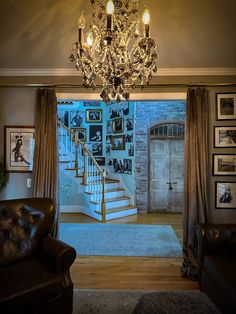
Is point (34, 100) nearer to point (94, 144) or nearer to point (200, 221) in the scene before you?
point (200, 221)

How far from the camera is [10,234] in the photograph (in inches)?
96.1

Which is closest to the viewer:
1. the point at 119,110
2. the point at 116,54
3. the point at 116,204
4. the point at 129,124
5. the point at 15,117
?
the point at 116,54

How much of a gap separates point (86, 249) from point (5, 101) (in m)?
2.74

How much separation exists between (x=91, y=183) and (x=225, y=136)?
12.8 feet

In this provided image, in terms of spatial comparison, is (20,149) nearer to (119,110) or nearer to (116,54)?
(116,54)

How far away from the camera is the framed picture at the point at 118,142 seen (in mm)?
7031

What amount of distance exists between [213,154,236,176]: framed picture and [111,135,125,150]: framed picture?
390 centimetres

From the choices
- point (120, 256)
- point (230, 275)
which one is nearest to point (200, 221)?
point (230, 275)

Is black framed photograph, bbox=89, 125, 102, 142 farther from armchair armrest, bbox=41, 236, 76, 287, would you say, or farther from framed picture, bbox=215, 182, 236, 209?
armchair armrest, bbox=41, 236, 76, 287

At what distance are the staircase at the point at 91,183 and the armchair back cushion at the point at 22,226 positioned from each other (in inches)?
119

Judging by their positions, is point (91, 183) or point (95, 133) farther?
point (95, 133)

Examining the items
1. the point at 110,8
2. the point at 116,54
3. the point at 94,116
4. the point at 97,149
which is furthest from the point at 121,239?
Answer: the point at 94,116

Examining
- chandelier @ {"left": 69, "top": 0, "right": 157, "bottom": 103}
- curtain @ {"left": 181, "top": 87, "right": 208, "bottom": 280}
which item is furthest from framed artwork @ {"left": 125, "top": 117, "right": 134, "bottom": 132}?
chandelier @ {"left": 69, "top": 0, "right": 157, "bottom": 103}

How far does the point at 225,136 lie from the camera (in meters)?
3.32
